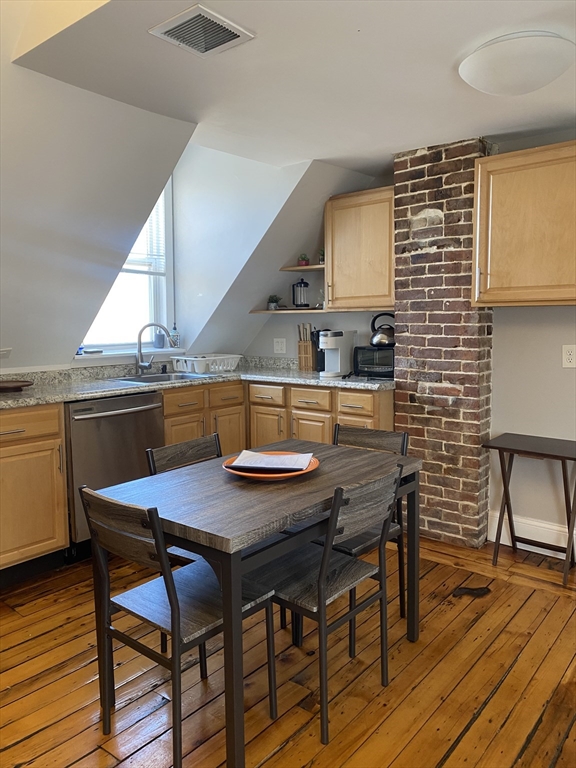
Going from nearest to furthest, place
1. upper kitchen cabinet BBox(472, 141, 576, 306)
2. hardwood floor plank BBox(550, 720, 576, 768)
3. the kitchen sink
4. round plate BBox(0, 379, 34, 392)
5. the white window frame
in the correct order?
1. hardwood floor plank BBox(550, 720, 576, 768)
2. upper kitchen cabinet BBox(472, 141, 576, 306)
3. round plate BBox(0, 379, 34, 392)
4. the kitchen sink
5. the white window frame

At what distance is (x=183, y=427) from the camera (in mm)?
3887

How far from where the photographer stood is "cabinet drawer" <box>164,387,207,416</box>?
3771 millimetres

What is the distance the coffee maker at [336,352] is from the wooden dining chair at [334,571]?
1898mm

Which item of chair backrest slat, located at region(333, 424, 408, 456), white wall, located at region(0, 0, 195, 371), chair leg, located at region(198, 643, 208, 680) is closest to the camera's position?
chair leg, located at region(198, 643, 208, 680)

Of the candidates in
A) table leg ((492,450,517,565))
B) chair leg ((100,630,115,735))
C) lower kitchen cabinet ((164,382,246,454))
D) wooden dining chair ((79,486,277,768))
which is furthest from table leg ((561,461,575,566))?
chair leg ((100,630,115,735))

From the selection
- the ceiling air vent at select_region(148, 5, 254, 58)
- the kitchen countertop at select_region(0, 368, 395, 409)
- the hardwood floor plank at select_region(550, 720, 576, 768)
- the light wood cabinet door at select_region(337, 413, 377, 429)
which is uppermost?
the ceiling air vent at select_region(148, 5, 254, 58)

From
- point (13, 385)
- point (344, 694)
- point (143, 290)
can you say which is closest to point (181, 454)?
point (344, 694)

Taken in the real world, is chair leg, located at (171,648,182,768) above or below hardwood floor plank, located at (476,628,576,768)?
above

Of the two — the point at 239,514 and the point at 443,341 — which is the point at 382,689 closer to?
the point at 239,514

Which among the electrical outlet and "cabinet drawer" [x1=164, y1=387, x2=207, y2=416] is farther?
"cabinet drawer" [x1=164, y1=387, x2=207, y2=416]

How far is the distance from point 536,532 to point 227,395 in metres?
2.21

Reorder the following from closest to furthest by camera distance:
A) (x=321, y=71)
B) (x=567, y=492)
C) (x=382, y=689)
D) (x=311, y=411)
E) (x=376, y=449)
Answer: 1. (x=382, y=689)
2. (x=321, y=71)
3. (x=376, y=449)
4. (x=567, y=492)
5. (x=311, y=411)

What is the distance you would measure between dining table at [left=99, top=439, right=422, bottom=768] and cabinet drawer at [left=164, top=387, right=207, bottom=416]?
147cm

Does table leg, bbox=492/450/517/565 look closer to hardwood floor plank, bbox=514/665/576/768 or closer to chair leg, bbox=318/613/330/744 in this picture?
hardwood floor plank, bbox=514/665/576/768
